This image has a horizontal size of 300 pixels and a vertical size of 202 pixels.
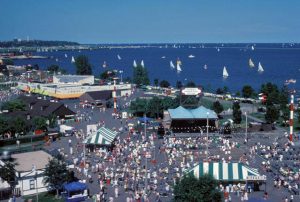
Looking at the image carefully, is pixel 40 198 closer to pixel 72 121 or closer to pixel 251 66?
pixel 72 121

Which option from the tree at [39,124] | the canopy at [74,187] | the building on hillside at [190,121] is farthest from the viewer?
the building on hillside at [190,121]

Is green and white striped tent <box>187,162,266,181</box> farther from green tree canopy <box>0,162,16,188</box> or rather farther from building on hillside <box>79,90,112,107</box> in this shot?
building on hillside <box>79,90,112,107</box>

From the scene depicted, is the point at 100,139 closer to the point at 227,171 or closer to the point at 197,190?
the point at 227,171

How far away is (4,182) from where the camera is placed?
2739cm

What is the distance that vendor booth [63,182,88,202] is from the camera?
86.9ft

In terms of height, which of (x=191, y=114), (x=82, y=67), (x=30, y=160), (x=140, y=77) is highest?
(x=82, y=67)

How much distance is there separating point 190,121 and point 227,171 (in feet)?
68.0

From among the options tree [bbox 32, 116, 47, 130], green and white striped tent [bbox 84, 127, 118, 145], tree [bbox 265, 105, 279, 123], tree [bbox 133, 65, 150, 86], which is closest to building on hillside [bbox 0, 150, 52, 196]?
green and white striped tent [bbox 84, 127, 118, 145]

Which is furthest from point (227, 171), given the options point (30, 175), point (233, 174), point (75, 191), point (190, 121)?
point (190, 121)

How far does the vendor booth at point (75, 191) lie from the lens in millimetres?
26491

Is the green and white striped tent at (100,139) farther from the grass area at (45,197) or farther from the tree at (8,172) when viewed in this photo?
the tree at (8,172)

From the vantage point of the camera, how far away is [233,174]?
2867cm

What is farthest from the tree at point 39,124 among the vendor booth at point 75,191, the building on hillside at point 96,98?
the building on hillside at point 96,98

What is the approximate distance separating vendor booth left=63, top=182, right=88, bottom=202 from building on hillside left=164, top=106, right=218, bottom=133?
22613 millimetres
